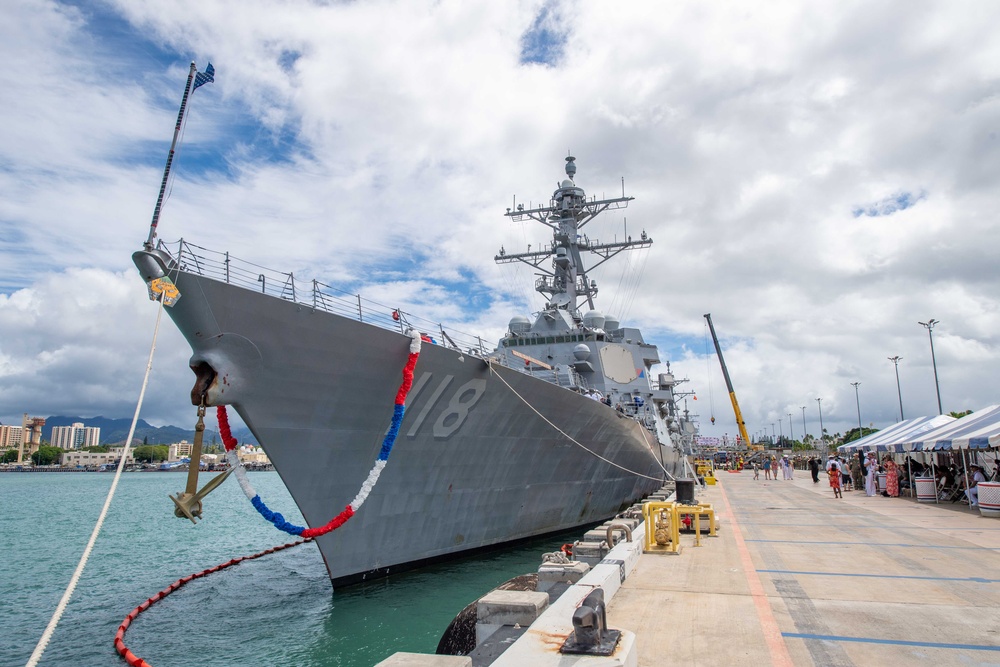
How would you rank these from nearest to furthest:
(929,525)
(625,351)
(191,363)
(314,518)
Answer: (191,363)
(314,518)
(929,525)
(625,351)

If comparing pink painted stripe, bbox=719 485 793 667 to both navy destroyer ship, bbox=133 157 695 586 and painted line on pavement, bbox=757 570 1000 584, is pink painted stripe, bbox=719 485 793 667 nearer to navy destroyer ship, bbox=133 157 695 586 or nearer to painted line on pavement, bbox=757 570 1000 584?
painted line on pavement, bbox=757 570 1000 584

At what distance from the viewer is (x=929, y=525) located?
31.0 feet

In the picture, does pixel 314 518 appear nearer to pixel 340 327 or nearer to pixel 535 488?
pixel 340 327

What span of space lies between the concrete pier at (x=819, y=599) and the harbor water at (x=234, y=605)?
3344 mm

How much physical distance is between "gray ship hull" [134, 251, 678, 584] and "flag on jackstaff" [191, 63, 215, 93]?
6.34 feet

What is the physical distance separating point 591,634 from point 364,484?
482cm

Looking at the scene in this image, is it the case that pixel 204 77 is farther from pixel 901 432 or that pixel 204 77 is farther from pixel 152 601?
pixel 901 432

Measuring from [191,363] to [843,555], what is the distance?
761cm

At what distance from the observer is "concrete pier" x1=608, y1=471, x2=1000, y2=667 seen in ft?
11.6

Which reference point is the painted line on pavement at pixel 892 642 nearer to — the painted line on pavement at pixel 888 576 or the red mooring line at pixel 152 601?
the painted line on pavement at pixel 888 576

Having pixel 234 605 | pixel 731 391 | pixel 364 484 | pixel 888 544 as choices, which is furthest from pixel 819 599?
pixel 731 391

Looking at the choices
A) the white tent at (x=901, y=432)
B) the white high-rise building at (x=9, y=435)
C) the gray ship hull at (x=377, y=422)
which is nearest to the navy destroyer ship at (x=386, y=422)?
the gray ship hull at (x=377, y=422)

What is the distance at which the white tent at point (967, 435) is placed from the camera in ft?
33.3

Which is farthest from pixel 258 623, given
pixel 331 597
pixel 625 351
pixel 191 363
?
pixel 625 351
